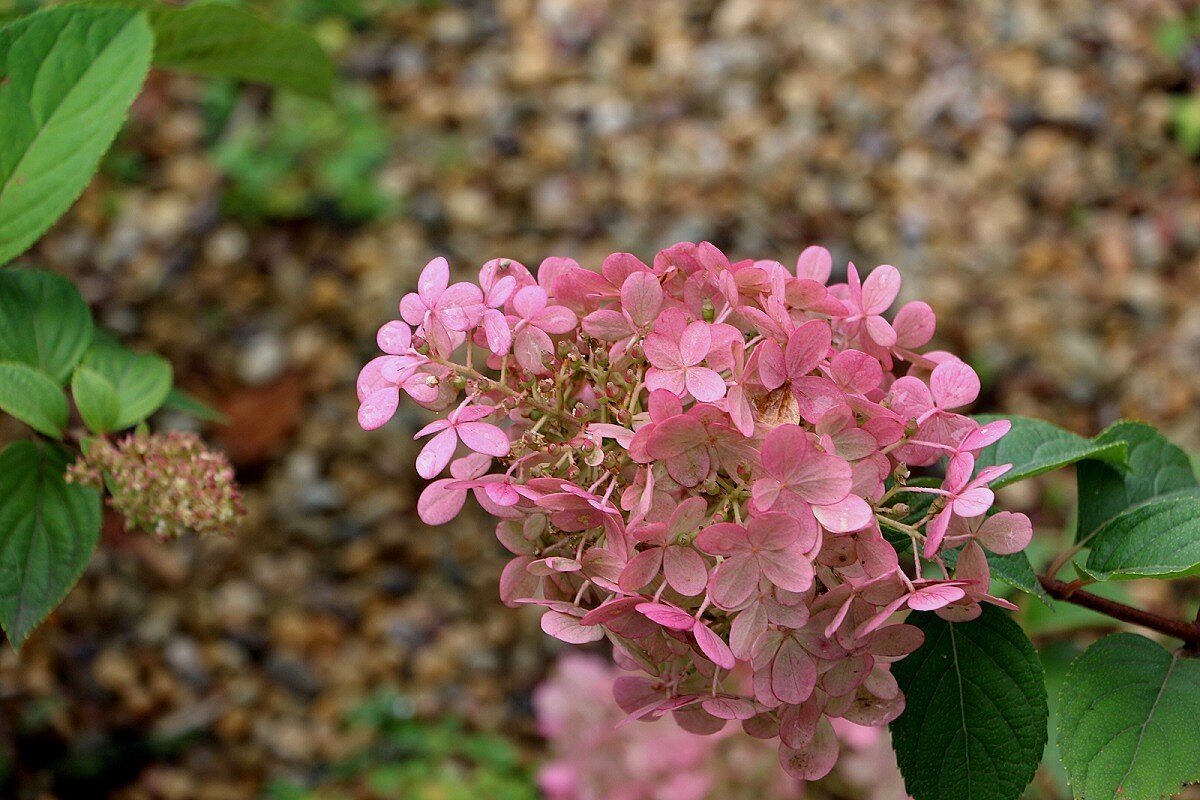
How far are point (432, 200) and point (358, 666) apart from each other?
1.30m

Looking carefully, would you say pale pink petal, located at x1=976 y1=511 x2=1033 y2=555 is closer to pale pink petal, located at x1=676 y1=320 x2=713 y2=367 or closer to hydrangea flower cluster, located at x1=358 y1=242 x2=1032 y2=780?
hydrangea flower cluster, located at x1=358 y1=242 x2=1032 y2=780

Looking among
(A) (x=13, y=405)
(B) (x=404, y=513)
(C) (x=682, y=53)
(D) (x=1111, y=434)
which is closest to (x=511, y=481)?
(A) (x=13, y=405)

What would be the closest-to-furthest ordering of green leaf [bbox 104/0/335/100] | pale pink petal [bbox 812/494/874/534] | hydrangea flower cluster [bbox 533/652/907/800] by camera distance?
1. pale pink petal [bbox 812/494/874/534]
2. green leaf [bbox 104/0/335/100]
3. hydrangea flower cluster [bbox 533/652/907/800]

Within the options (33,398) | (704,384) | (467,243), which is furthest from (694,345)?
(467,243)

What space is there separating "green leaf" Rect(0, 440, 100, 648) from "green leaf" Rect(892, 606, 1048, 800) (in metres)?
0.69

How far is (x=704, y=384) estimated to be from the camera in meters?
0.65

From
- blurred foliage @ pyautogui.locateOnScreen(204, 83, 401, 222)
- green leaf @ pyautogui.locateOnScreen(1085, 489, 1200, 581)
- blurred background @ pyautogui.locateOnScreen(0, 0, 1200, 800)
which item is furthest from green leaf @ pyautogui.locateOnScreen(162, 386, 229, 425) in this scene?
blurred foliage @ pyautogui.locateOnScreen(204, 83, 401, 222)

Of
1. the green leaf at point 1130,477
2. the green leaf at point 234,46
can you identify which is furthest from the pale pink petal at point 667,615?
the green leaf at point 234,46

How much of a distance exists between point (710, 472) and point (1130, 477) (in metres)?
0.46

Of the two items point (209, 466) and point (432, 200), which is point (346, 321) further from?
point (209, 466)

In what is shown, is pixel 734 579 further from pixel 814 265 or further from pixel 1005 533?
pixel 814 265

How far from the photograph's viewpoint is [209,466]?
A: 0.86m

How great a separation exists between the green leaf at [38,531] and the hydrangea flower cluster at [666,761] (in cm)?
107

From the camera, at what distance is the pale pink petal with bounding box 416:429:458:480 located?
67 cm
